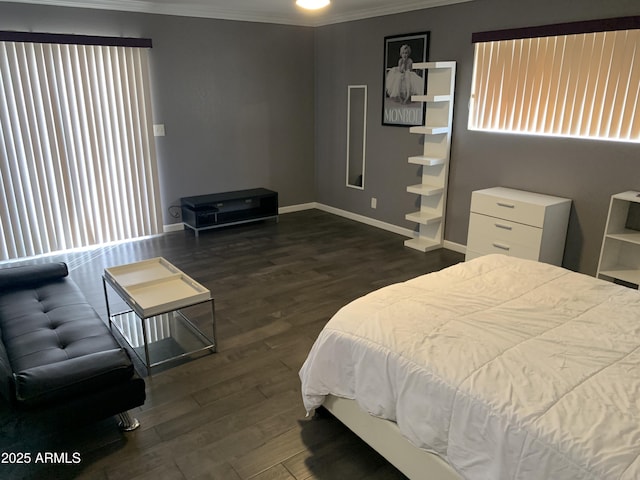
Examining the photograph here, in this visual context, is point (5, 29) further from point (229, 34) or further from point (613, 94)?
point (613, 94)

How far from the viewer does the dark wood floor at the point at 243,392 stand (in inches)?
79.9

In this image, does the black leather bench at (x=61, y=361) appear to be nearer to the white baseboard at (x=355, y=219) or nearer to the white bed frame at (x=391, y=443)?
the white bed frame at (x=391, y=443)

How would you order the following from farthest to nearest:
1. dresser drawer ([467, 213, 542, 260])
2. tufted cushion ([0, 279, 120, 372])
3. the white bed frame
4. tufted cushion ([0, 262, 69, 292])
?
dresser drawer ([467, 213, 542, 260]) → tufted cushion ([0, 262, 69, 292]) → tufted cushion ([0, 279, 120, 372]) → the white bed frame

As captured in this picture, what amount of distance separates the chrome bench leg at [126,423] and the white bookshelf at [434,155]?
328 centimetres

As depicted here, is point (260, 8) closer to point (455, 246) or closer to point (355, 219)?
point (355, 219)

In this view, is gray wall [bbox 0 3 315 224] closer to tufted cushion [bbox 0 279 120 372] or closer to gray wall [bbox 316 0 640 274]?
gray wall [bbox 316 0 640 274]

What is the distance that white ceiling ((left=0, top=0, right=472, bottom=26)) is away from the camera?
456 centimetres

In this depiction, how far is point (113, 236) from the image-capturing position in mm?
5031

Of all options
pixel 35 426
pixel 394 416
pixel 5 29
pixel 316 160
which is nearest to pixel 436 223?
pixel 316 160

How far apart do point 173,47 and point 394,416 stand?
15.1 feet

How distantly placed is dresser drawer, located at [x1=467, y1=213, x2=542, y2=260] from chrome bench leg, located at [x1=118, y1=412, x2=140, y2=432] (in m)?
3.06

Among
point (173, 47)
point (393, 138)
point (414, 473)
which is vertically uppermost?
point (173, 47)

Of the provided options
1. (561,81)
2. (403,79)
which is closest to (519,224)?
(561,81)

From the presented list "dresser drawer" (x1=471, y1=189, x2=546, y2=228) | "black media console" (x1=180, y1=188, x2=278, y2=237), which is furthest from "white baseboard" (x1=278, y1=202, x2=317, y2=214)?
"dresser drawer" (x1=471, y1=189, x2=546, y2=228)
